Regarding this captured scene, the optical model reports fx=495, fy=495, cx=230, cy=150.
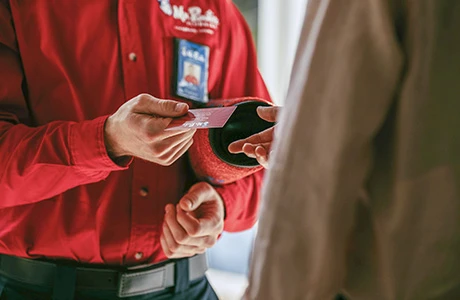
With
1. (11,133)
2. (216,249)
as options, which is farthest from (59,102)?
(216,249)

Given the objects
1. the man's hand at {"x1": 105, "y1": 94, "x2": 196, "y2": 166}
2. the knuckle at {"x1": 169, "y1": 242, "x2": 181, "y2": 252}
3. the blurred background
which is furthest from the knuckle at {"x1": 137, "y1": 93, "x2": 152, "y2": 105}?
the blurred background

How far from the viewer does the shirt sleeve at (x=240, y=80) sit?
896mm

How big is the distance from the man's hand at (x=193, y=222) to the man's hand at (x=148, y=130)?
0.12 metres

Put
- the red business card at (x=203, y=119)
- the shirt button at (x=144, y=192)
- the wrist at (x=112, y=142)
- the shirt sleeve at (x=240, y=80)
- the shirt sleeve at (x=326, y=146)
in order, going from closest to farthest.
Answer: the shirt sleeve at (x=326, y=146) < the red business card at (x=203, y=119) < the wrist at (x=112, y=142) < the shirt button at (x=144, y=192) < the shirt sleeve at (x=240, y=80)

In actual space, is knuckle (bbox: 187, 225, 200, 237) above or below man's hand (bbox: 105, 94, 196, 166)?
below

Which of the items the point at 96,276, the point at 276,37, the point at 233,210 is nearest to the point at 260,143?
the point at 233,210

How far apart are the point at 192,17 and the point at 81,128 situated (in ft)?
1.02

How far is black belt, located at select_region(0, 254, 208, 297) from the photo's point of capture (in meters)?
0.74

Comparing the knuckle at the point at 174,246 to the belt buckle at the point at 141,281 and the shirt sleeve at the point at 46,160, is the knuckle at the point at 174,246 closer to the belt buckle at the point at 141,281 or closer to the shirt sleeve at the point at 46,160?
the belt buckle at the point at 141,281

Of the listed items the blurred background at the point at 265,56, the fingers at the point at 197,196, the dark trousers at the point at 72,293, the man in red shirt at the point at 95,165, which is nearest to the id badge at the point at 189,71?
the man in red shirt at the point at 95,165

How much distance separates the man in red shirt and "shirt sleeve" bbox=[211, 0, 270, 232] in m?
0.03

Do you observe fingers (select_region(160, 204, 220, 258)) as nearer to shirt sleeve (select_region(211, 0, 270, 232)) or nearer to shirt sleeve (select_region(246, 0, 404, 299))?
shirt sleeve (select_region(211, 0, 270, 232))

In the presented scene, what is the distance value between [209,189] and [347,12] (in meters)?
0.50

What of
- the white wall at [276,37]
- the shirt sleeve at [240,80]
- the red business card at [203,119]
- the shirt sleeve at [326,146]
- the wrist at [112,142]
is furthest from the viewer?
the white wall at [276,37]
